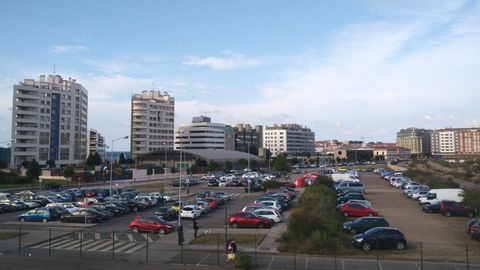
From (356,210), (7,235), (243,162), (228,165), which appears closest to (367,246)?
(356,210)

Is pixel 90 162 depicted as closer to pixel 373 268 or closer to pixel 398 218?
pixel 398 218

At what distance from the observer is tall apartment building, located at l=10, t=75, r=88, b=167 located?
129 m

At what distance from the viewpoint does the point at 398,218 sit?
139 ft

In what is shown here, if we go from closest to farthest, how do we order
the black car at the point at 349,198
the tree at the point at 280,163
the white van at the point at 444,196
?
the white van at the point at 444,196
the black car at the point at 349,198
the tree at the point at 280,163

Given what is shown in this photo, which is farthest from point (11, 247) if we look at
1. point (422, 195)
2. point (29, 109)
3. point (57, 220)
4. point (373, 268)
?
point (29, 109)

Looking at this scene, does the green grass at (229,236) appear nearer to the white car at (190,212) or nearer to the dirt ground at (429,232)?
the white car at (190,212)

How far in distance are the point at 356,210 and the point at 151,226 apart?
64.9 feet

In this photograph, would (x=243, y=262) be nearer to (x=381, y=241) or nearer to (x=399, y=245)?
(x=381, y=241)

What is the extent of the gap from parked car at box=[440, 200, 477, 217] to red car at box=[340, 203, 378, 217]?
7.25 meters

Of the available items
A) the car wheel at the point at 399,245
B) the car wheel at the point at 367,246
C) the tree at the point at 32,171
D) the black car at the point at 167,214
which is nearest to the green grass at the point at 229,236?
the car wheel at the point at 367,246

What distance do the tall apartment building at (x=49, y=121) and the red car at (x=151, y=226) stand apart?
99.9 m

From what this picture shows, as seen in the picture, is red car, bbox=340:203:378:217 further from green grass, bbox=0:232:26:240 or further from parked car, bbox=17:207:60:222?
green grass, bbox=0:232:26:240

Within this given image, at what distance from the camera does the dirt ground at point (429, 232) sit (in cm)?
2700

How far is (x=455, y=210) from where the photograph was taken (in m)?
43.7
